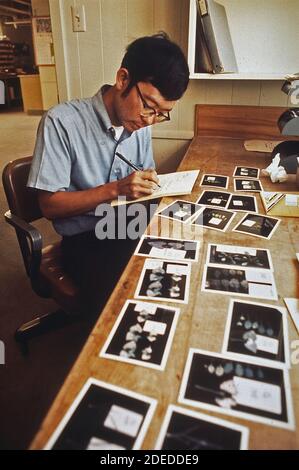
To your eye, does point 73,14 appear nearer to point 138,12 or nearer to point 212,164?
point 138,12

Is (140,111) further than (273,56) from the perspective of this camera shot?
No

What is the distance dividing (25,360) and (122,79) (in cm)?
128

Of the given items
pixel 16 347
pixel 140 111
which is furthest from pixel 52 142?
pixel 16 347

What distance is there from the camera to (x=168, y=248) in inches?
37.7

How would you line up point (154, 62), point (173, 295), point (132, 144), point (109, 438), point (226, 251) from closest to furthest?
point (109, 438)
point (173, 295)
point (226, 251)
point (154, 62)
point (132, 144)

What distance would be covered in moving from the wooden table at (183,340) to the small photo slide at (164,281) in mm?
17

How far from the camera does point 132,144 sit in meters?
1.47

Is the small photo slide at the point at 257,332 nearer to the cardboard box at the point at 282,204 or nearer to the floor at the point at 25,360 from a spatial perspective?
the cardboard box at the point at 282,204

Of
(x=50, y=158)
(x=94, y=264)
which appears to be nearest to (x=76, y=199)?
(x=50, y=158)

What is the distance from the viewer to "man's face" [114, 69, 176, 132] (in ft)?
3.68

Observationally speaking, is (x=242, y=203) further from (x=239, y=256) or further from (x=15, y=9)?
(x=15, y=9)

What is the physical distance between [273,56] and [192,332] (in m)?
1.84

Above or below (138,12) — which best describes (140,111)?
below

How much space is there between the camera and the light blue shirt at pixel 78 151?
1.14 metres
